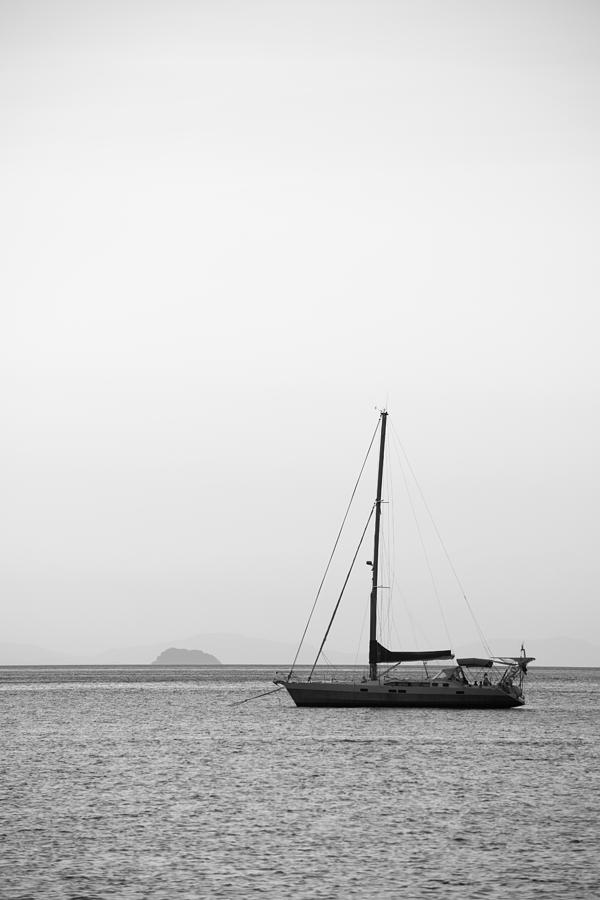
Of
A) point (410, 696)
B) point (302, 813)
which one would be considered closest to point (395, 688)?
point (410, 696)

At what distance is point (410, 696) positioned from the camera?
89.5 m

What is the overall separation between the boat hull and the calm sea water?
3.11 m

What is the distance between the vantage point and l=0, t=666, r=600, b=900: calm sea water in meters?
33.1

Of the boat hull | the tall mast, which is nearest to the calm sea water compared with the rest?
the boat hull

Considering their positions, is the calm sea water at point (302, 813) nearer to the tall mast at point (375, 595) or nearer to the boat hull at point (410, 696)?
the boat hull at point (410, 696)

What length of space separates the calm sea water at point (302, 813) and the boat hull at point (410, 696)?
3.11 metres

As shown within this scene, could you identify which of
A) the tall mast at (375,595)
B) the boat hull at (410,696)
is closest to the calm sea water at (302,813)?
the boat hull at (410,696)

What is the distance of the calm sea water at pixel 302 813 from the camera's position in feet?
109

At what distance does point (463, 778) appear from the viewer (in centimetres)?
5569

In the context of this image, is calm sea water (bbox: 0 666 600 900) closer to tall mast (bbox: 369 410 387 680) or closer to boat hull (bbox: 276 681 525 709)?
boat hull (bbox: 276 681 525 709)

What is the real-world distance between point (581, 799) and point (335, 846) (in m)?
14.7

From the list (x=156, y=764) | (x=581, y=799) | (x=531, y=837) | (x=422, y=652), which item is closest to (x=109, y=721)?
(x=422, y=652)

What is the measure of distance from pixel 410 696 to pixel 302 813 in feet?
150

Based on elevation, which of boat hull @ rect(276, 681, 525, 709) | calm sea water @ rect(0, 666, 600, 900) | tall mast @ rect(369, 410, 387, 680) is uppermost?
tall mast @ rect(369, 410, 387, 680)
